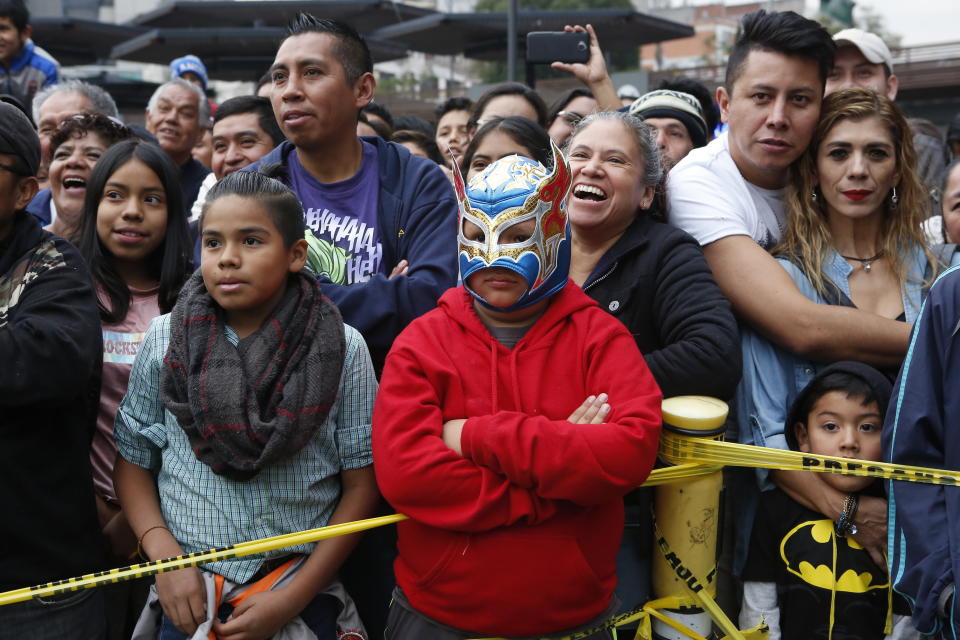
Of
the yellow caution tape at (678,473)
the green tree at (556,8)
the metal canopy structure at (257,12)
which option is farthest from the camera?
the green tree at (556,8)

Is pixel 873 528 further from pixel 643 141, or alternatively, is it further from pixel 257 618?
pixel 257 618

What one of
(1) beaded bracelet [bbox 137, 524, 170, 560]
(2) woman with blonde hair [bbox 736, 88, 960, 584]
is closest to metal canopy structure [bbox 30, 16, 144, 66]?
(1) beaded bracelet [bbox 137, 524, 170, 560]

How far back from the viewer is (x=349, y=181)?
3375mm

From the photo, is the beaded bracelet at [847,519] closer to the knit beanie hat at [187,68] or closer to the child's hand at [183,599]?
the child's hand at [183,599]

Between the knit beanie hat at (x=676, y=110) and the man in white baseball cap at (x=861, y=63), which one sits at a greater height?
the man in white baseball cap at (x=861, y=63)

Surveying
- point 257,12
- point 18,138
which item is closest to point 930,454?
point 18,138

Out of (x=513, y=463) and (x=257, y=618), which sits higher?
(x=513, y=463)

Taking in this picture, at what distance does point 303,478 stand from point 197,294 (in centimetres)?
63

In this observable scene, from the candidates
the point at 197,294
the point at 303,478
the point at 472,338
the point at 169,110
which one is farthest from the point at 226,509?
the point at 169,110

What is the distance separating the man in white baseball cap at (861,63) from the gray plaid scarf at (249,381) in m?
3.22

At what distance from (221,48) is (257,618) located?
23220 mm

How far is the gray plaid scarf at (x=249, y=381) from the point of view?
242 cm

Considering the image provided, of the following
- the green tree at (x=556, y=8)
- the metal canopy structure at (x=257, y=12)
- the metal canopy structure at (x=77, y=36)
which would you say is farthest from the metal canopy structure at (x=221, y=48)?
the green tree at (x=556, y=8)

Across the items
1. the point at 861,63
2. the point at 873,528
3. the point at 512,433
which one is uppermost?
the point at 861,63
